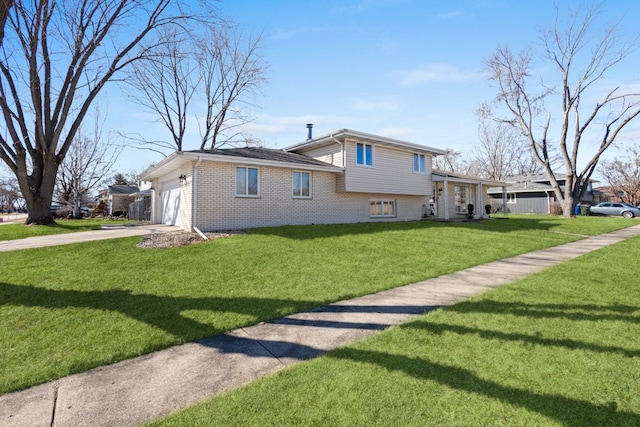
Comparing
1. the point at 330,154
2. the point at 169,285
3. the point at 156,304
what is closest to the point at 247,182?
the point at 330,154

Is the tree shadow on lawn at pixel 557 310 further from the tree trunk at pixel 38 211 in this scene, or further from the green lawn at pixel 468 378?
the tree trunk at pixel 38 211

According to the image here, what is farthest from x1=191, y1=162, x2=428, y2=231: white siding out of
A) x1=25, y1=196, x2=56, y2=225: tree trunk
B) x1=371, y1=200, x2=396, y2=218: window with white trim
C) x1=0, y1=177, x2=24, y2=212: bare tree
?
x1=0, y1=177, x2=24, y2=212: bare tree

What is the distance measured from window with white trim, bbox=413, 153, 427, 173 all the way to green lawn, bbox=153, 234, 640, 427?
15.3 m

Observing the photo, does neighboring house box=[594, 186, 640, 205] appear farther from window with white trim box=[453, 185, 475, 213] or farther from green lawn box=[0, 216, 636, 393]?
green lawn box=[0, 216, 636, 393]

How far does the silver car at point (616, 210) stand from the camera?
2816 cm

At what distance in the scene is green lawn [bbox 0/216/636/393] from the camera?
11.9 ft

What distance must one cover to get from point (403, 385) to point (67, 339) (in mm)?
3926

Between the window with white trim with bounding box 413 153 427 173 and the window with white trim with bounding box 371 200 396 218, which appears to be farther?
the window with white trim with bounding box 413 153 427 173

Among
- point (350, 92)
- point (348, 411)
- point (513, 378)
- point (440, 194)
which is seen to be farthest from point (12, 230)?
point (440, 194)

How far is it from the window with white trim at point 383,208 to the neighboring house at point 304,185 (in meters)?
0.06

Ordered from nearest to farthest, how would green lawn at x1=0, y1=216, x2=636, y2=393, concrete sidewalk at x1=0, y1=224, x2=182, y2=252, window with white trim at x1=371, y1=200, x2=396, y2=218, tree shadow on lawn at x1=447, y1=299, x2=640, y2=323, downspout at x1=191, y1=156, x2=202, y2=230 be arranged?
green lawn at x1=0, y1=216, x2=636, y2=393 → tree shadow on lawn at x1=447, y1=299, x2=640, y2=323 → concrete sidewalk at x1=0, y1=224, x2=182, y2=252 → downspout at x1=191, y1=156, x2=202, y2=230 → window with white trim at x1=371, y1=200, x2=396, y2=218

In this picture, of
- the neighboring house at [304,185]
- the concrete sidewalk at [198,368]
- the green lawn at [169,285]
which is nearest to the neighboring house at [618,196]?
the neighboring house at [304,185]

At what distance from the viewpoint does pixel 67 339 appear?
12.3 ft

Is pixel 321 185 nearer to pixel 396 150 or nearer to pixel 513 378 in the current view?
pixel 396 150
